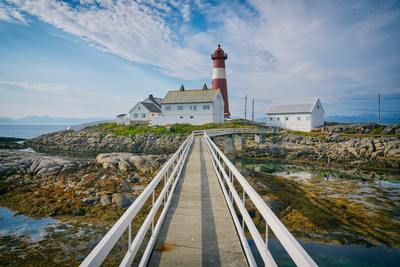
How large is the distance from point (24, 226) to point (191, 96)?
145ft

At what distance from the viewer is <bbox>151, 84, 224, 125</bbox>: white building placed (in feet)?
167

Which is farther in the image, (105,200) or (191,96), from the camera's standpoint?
(191,96)

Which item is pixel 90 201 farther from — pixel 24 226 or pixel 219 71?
pixel 219 71

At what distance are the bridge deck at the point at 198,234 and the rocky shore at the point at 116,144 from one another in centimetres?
2810

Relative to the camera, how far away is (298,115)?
A: 2223 inches

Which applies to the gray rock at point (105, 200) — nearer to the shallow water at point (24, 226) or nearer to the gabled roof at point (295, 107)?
the shallow water at point (24, 226)

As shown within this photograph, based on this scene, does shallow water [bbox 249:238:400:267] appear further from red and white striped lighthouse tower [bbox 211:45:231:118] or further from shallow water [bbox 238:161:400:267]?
red and white striped lighthouse tower [bbox 211:45:231:118]

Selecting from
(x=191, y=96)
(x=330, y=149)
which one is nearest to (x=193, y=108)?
(x=191, y=96)

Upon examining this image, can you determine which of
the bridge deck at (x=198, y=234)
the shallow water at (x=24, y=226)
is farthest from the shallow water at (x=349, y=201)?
the shallow water at (x=24, y=226)

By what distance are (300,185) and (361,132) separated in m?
39.0

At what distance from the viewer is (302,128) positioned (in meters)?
55.8

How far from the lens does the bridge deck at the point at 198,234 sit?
4.33 meters

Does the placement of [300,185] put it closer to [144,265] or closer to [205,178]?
[205,178]

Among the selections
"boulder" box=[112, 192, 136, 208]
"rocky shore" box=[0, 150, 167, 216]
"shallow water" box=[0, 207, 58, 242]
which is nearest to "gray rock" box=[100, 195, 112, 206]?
"rocky shore" box=[0, 150, 167, 216]
